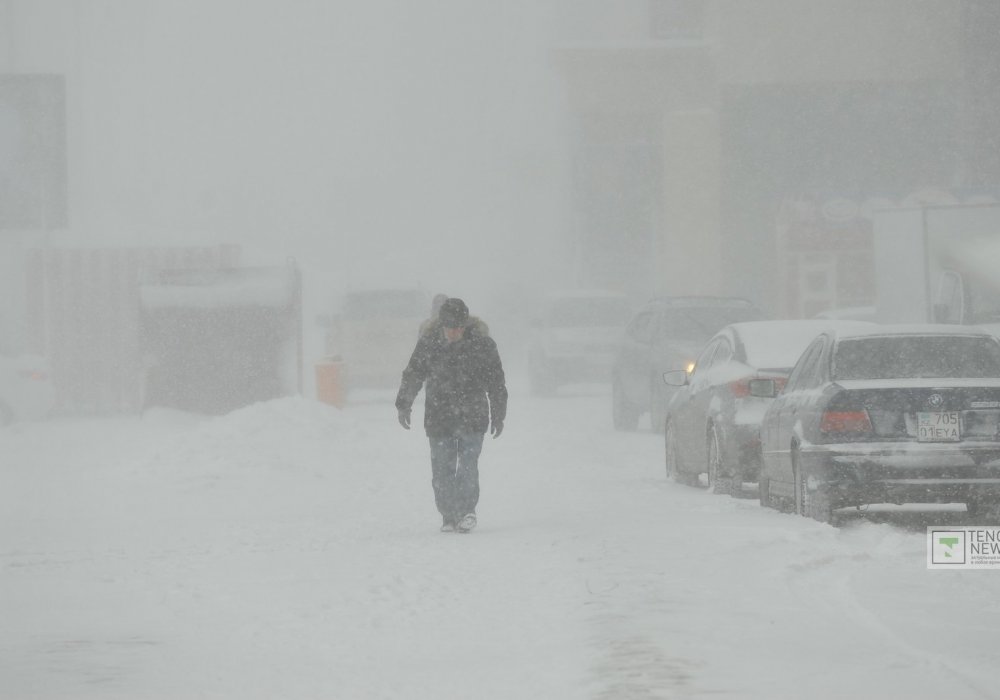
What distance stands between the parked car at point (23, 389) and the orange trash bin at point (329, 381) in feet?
13.6

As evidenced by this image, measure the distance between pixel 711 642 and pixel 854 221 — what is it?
1202 inches

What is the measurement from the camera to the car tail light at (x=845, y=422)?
1095cm

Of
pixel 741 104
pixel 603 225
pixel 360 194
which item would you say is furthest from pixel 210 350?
pixel 360 194

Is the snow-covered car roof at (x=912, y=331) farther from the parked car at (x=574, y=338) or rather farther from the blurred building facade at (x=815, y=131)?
the blurred building facade at (x=815, y=131)

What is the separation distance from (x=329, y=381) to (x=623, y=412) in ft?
22.7

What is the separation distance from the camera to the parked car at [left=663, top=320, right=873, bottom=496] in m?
13.8

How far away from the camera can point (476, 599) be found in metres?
8.70

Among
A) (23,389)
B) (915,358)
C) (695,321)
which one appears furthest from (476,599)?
(23,389)

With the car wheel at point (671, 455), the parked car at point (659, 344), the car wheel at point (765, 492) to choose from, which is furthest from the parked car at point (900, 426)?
the parked car at point (659, 344)

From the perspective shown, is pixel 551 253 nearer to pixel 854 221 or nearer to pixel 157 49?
pixel 157 49

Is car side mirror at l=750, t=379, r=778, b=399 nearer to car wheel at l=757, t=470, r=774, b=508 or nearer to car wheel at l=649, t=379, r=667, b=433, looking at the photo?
car wheel at l=757, t=470, r=774, b=508

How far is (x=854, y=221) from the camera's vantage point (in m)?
36.9

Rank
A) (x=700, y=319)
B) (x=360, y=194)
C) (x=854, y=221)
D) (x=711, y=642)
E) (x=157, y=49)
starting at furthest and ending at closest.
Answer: (x=157, y=49)
(x=360, y=194)
(x=854, y=221)
(x=700, y=319)
(x=711, y=642)

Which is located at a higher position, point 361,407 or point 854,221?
point 854,221
